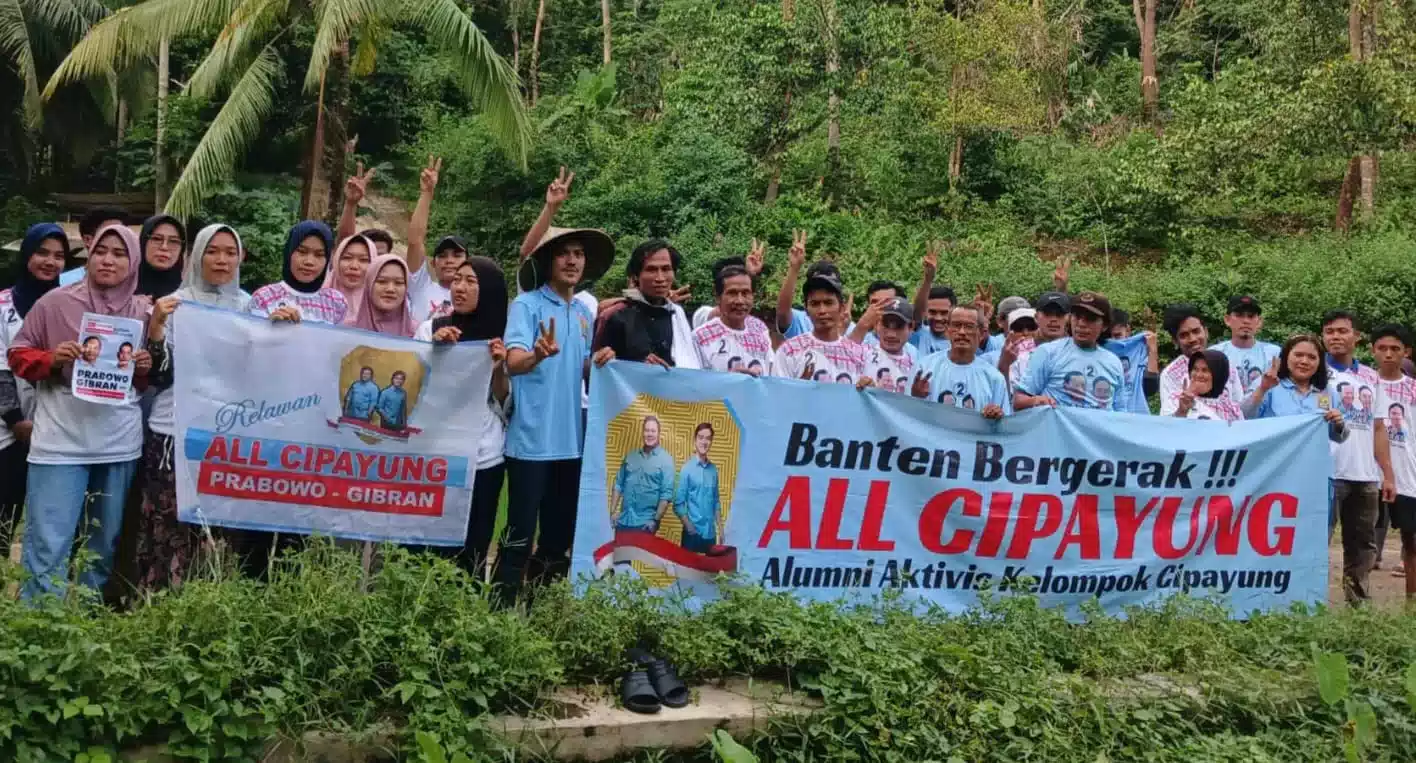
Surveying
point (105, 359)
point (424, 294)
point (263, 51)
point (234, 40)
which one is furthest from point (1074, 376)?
point (263, 51)

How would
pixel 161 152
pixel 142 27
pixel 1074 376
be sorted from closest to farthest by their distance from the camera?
1. pixel 1074 376
2. pixel 142 27
3. pixel 161 152

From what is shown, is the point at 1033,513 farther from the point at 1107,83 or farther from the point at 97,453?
the point at 1107,83

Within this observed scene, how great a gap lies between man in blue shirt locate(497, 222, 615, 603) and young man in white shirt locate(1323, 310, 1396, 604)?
4596 mm

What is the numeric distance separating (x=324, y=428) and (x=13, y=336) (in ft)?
5.25

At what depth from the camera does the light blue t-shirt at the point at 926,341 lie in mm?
7902

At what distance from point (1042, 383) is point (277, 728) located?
4340 mm

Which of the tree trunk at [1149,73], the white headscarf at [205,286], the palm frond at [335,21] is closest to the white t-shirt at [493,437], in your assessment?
the white headscarf at [205,286]

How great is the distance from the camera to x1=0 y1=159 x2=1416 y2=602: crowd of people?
193 inches

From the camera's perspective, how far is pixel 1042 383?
22.3ft

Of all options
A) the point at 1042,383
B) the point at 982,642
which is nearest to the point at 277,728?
the point at 982,642

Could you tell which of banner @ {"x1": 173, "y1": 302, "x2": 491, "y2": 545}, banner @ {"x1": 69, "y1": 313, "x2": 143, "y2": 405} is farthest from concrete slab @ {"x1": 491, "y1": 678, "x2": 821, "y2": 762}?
banner @ {"x1": 69, "y1": 313, "x2": 143, "y2": 405}

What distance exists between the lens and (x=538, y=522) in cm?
579

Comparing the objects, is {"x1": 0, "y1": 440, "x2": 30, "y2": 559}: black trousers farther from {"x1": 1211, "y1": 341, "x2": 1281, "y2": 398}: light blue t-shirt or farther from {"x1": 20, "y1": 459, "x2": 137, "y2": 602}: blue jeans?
{"x1": 1211, "y1": 341, "x2": 1281, "y2": 398}: light blue t-shirt

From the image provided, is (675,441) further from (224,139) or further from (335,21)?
(224,139)
